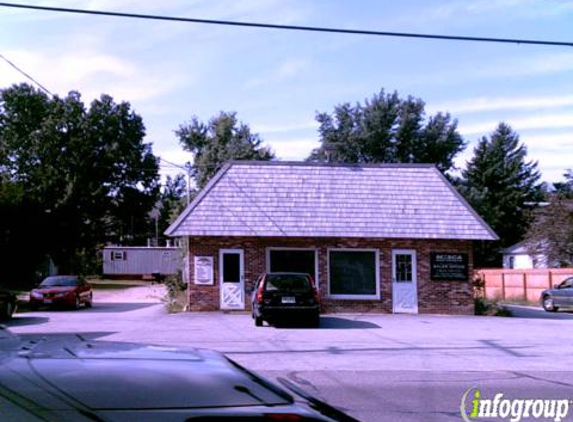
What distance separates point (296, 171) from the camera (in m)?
26.9

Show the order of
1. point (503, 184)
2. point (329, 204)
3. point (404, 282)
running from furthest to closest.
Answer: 1. point (503, 184)
2. point (329, 204)
3. point (404, 282)

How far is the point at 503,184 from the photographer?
218 feet

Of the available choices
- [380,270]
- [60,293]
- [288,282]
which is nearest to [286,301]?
[288,282]

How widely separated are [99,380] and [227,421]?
537 millimetres

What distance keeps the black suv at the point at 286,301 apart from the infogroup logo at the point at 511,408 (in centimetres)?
1019

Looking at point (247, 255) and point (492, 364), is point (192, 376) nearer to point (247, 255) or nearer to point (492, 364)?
point (492, 364)

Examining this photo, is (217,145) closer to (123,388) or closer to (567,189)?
(567,189)

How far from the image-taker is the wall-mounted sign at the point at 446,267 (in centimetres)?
2509

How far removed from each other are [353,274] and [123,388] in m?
22.9

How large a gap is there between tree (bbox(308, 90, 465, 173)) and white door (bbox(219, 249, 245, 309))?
34.2m

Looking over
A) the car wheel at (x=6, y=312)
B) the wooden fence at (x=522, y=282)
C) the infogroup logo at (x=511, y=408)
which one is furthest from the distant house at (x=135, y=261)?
the infogroup logo at (x=511, y=408)

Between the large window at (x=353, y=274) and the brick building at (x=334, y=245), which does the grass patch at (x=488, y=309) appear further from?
the large window at (x=353, y=274)

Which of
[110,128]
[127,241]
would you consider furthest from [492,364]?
[127,241]

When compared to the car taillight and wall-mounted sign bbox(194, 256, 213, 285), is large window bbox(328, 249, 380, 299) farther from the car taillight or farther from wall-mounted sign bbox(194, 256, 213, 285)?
the car taillight
